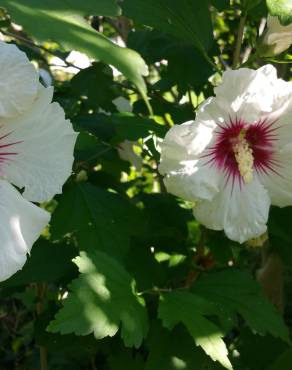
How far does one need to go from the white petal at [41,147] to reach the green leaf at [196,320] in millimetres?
415

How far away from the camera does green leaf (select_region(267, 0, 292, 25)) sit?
1.25m

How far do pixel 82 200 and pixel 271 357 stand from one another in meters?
0.85

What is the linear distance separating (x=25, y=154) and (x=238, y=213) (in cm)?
61


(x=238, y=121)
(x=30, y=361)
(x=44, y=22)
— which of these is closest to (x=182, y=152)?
(x=238, y=121)

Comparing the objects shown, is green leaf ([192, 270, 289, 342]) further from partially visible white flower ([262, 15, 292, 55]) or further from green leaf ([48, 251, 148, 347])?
partially visible white flower ([262, 15, 292, 55])

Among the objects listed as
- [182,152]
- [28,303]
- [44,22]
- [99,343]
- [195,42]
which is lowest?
[28,303]

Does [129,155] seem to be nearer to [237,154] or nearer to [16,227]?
[237,154]

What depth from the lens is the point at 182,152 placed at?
4.71 feet

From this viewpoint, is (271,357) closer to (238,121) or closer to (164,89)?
(238,121)

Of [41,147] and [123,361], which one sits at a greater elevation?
[41,147]

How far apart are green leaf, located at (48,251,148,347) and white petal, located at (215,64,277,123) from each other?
0.49 meters

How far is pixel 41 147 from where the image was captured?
122 cm

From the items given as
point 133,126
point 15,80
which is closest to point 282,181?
point 133,126

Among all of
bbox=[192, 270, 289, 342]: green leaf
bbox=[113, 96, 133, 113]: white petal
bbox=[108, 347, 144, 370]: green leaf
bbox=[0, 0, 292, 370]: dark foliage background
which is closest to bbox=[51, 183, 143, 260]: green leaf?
bbox=[0, 0, 292, 370]: dark foliage background
